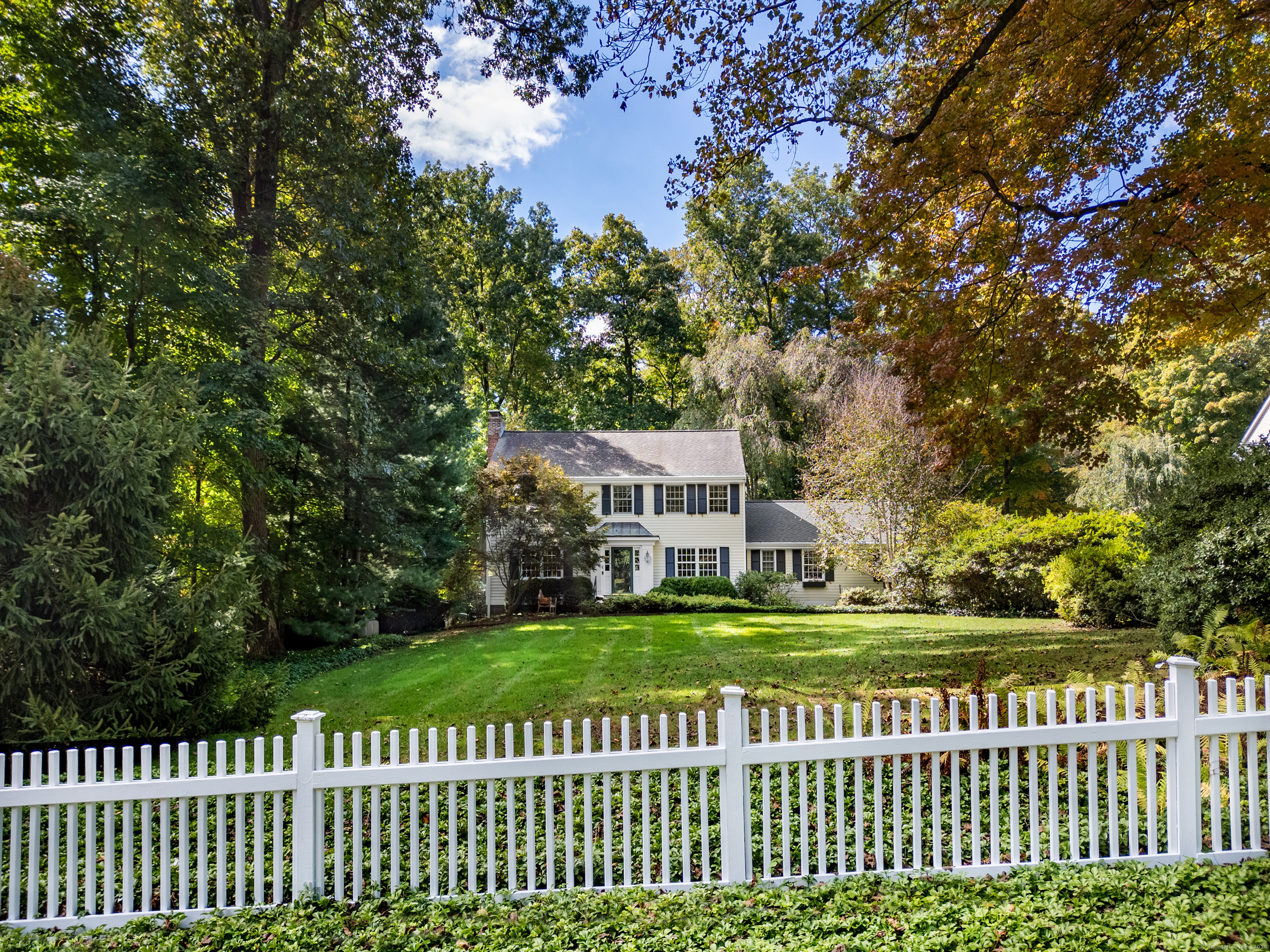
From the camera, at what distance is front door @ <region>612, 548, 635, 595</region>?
22.5m

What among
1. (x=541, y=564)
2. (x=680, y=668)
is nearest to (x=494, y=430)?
(x=541, y=564)

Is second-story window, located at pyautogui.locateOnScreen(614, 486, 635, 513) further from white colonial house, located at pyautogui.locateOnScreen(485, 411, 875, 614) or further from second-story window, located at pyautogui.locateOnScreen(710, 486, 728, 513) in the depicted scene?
second-story window, located at pyautogui.locateOnScreen(710, 486, 728, 513)

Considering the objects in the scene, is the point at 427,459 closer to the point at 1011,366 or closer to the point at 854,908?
the point at 1011,366

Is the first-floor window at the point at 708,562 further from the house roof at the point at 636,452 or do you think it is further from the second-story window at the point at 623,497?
the second-story window at the point at 623,497

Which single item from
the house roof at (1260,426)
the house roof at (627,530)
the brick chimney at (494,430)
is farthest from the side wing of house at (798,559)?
the house roof at (1260,426)

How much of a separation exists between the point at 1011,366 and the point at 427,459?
506 inches

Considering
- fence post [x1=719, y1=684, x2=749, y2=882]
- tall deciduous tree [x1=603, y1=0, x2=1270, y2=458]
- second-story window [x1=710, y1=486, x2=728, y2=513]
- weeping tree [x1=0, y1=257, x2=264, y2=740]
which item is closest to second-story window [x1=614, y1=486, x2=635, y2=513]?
second-story window [x1=710, y1=486, x2=728, y2=513]

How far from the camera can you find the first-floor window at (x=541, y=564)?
18172 mm

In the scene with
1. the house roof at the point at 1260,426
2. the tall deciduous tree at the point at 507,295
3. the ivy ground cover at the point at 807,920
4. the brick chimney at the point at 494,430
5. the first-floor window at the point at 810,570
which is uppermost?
the tall deciduous tree at the point at 507,295

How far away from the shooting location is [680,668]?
31.4ft

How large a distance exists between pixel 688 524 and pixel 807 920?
20759mm

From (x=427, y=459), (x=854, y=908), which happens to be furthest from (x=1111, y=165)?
(x=427, y=459)

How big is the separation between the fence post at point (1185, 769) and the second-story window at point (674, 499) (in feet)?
66.8

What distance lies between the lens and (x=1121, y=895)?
10.5 feet
